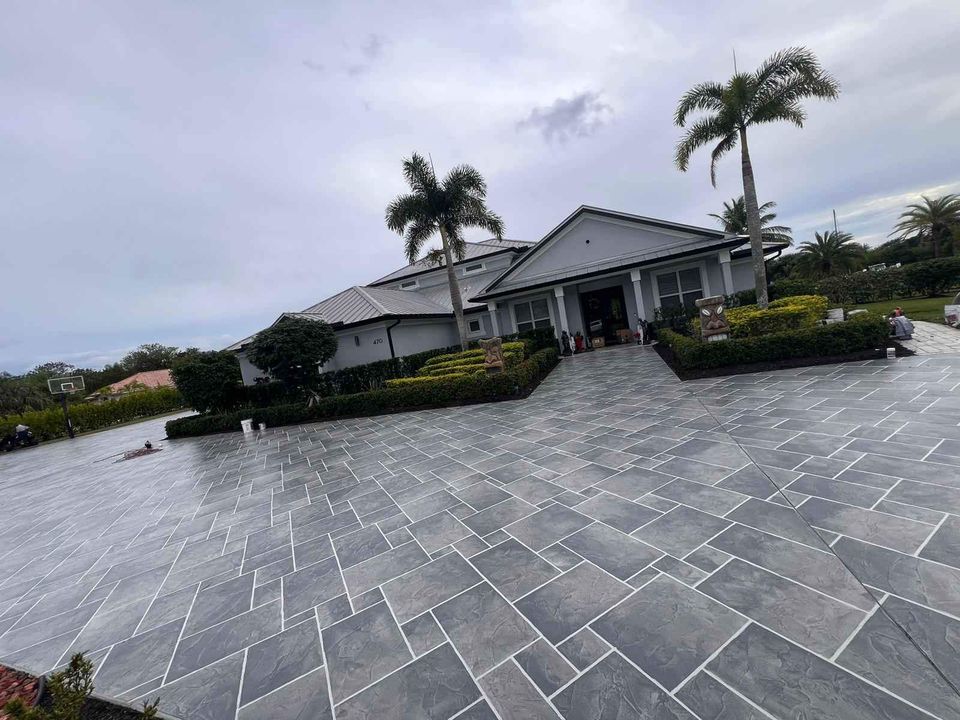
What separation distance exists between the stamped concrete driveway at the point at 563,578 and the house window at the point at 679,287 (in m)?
11.0

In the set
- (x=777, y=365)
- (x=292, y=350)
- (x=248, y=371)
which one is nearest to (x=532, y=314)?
(x=292, y=350)

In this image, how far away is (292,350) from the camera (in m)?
13.3

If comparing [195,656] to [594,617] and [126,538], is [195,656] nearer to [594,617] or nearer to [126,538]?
[594,617]

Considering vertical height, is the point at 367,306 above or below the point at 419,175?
below

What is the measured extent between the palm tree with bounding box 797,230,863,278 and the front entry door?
20.9 m

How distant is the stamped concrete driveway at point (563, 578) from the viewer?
2029mm

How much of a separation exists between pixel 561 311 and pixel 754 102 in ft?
30.6

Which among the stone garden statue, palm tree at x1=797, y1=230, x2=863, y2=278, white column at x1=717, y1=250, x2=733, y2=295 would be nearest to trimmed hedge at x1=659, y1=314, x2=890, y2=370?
the stone garden statue

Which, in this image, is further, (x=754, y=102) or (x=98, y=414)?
(x=98, y=414)

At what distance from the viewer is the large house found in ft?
54.1

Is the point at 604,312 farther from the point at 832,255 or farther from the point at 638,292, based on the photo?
A: the point at 832,255

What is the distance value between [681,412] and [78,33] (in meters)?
11.2

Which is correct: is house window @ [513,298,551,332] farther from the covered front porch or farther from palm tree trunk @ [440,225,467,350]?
palm tree trunk @ [440,225,467,350]

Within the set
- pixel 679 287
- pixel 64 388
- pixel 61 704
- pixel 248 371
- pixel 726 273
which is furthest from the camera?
pixel 64 388
